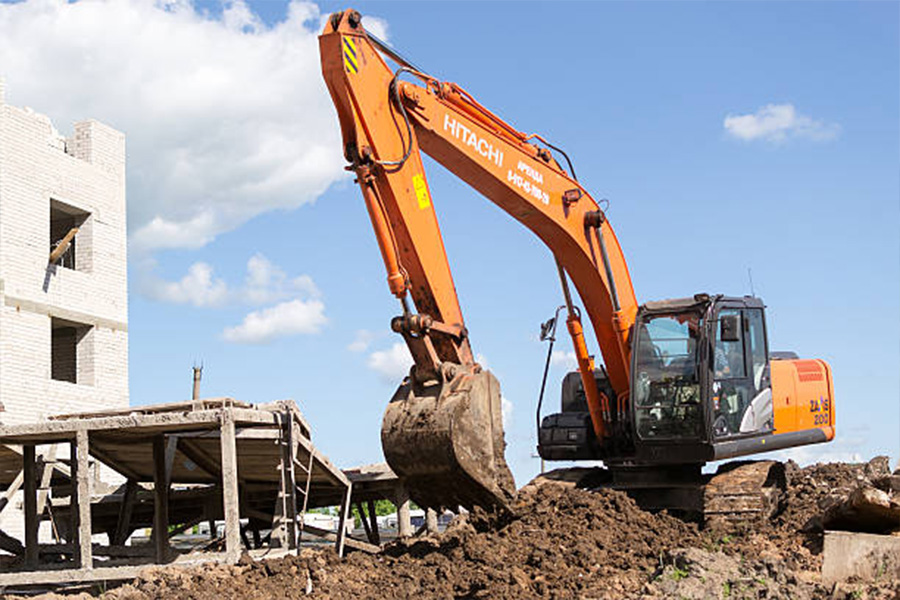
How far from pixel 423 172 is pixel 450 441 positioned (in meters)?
2.61

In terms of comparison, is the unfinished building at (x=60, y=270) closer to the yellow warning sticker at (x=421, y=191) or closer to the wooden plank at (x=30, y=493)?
the wooden plank at (x=30, y=493)

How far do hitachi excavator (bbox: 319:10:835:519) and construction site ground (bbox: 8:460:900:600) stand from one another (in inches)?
25.2

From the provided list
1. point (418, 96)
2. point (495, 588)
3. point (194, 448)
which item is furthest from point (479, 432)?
point (194, 448)

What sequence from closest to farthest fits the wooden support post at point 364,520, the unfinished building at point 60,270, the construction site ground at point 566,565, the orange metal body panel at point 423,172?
the construction site ground at point 566,565
the orange metal body panel at point 423,172
the wooden support post at point 364,520
the unfinished building at point 60,270

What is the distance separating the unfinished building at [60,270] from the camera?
20016 millimetres

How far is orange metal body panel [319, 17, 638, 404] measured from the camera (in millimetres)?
9242

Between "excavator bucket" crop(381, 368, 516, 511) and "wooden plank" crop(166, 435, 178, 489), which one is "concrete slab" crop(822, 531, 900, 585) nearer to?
"excavator bucket" crop(381, 368, 516, 511)

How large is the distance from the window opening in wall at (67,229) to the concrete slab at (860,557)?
16.3 m

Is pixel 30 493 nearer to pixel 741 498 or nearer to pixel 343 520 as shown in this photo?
pixel 343 520


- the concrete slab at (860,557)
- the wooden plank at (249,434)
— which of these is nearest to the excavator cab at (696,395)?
the concrete slab at (860,557)

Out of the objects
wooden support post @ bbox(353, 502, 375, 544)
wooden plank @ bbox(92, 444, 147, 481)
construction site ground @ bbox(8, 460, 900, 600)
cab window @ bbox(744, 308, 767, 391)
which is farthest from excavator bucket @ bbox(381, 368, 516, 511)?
wooden support post @ bbox(353, 502, 375, 544)

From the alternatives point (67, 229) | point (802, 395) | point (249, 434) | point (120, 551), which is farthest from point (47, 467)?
point (67, 229)

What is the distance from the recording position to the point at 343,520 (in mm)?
13992

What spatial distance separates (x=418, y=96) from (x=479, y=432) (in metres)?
3.19
